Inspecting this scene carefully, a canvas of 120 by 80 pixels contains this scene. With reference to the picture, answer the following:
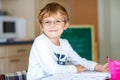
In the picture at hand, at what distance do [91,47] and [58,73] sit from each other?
2168 millimetres

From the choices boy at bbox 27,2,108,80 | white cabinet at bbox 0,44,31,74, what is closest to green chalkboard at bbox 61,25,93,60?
white cabinet at bbox 0,44,31,74

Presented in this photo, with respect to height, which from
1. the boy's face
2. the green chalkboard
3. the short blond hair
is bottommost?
the green chalkboard

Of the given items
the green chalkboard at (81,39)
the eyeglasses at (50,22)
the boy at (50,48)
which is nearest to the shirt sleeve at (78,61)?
the boy at (50,48)

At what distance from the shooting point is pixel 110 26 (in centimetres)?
375

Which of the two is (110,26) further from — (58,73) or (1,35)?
(58,73)

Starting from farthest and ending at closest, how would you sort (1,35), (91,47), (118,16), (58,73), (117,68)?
(118,16)
(1,35)
(91,47)
(58,73)
(117,68)

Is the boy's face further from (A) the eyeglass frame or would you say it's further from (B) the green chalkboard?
(B) the green chalkboard

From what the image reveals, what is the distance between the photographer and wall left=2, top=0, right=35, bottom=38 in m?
3.71

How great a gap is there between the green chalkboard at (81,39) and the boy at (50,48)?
202 cm

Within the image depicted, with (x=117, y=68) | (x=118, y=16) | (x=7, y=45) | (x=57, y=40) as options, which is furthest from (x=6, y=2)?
(x=117, y=68)

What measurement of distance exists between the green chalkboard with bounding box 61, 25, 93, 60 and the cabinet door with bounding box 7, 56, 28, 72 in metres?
0.76

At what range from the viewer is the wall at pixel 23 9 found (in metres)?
3.71

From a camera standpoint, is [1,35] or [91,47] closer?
[91,47]

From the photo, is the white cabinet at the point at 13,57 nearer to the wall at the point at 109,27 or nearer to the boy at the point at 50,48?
the wall at the point at 109,27
